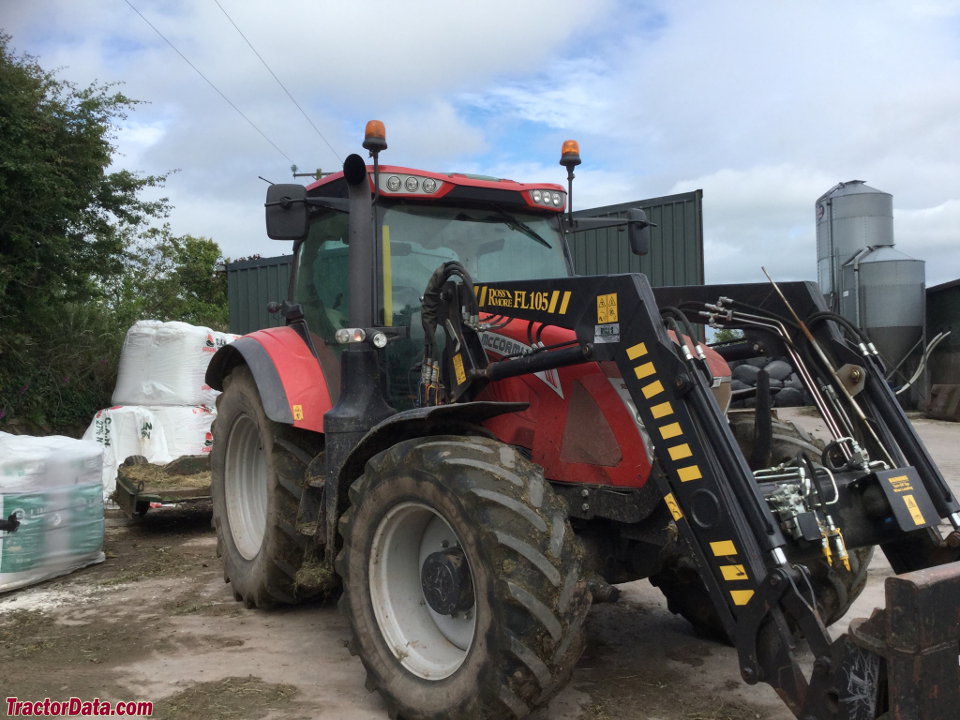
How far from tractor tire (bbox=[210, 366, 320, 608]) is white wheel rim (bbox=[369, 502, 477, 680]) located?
1.14 meters

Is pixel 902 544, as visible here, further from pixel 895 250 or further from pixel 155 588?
pixel 895 250

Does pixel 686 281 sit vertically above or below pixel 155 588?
above

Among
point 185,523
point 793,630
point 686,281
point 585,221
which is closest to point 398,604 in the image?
point 793,630

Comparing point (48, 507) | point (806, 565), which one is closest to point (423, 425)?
point (806, 565)

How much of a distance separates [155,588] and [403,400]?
2.39m

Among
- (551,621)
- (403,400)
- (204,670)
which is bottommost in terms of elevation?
(204,670)

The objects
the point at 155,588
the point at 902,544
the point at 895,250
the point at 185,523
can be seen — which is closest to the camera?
the point at 902,544

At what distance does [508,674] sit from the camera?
2.86 metres

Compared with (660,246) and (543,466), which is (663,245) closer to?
(660,246)

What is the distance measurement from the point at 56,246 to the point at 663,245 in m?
7.20

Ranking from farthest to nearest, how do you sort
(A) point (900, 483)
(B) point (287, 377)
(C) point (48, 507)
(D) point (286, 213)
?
(C) point (48, 507) → (B) point (287, 377) → (D) point (286, 213) → (A) point (900, 483)

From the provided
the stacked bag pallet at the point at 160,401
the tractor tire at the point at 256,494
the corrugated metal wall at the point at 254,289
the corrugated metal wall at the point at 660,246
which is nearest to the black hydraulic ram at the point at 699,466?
the tractor tire at the point at 256,494

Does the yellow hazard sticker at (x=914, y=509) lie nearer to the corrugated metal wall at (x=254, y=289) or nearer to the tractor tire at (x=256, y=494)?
the tractor tire at (x=256, y=494)

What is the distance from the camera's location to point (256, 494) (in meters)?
5.49
